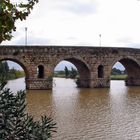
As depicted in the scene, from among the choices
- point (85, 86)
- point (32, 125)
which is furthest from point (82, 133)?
point (85, 86)

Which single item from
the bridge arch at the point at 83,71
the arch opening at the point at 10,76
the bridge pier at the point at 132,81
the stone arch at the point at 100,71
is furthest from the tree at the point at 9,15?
the bridge pier at the point at 132,81

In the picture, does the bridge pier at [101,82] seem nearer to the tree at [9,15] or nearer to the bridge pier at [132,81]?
the bridge pier at [132,81]

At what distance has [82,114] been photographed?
17.4m

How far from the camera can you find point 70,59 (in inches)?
1396

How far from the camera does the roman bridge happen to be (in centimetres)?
3297

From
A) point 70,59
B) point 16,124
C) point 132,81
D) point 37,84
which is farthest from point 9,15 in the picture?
point 132,81

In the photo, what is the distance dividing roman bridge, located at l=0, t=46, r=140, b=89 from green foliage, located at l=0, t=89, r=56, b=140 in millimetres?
26520

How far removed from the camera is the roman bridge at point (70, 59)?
3297cm

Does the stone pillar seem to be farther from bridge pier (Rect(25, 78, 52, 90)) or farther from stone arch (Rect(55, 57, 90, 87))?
bridge pier (Rect(25, 78, 52, 90))

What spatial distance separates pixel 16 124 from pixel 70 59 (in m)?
29.7

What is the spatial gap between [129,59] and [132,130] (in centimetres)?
2505

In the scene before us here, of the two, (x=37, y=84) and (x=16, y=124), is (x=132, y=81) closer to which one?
(x=37, y=84)

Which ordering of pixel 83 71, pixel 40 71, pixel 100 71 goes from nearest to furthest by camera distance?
pixel 40 71, pixel 83 71, pixel 100 71

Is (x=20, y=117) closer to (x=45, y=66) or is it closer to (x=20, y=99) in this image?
(x=20, y=99)
